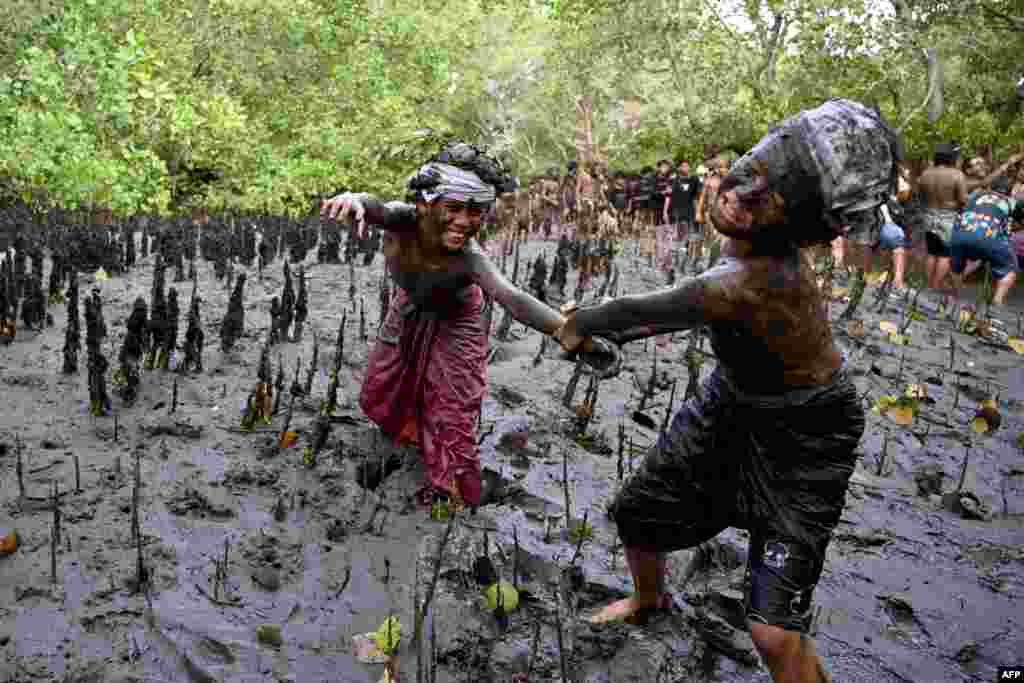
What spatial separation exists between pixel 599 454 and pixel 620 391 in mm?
1023

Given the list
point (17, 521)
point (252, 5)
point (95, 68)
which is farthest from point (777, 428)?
point (252, 5)

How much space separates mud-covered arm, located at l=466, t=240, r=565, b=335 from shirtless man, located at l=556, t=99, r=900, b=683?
534mm

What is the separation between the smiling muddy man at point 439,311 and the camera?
3.25 m

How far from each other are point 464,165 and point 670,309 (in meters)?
1.45

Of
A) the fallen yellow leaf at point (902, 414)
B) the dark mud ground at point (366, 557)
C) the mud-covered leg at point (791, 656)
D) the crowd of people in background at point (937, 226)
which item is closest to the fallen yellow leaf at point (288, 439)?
the dark mud ground at point (366, 557)

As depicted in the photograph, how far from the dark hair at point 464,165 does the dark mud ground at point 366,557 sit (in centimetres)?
129

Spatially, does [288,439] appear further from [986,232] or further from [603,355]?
[986,232]

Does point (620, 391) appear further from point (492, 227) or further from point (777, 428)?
point (492, 227)

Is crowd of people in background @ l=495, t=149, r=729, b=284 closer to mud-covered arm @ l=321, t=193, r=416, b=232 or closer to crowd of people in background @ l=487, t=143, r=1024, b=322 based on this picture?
crowd of people in background @ l=487, t=143, r=1024, b=322

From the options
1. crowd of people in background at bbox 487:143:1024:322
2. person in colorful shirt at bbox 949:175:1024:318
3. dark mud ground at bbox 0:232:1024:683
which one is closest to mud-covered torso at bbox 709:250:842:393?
dark mud ground at bbox 0:232:1024:683

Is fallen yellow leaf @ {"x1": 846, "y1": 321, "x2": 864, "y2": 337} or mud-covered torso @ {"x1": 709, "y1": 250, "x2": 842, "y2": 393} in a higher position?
mud-covered torso @ {"x1": 709, "y1": 250, "x2": 842, "y2": 393}

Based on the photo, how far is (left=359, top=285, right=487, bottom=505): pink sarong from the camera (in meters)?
3.44

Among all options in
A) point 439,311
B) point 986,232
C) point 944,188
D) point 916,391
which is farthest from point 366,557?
point 944,188

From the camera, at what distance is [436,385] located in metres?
3.54
